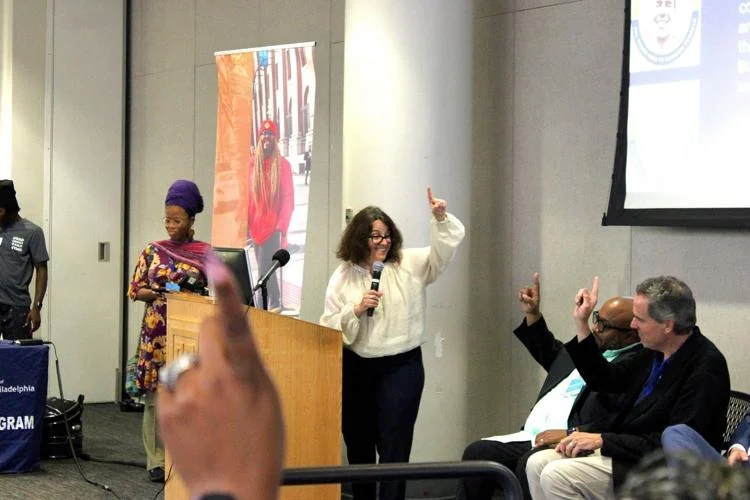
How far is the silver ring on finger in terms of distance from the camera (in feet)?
1.48

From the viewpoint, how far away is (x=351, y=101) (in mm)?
5207

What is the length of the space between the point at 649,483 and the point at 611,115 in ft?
15.4

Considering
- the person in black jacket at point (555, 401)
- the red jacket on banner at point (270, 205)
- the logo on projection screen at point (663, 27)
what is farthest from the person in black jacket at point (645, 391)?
the red jacket on banner at point (270, 205)

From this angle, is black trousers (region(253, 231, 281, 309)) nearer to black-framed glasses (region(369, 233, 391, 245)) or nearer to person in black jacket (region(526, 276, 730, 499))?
black-framed glasses (region(369, 233, 391, 245))

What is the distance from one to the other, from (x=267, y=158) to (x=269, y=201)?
0.86 feet

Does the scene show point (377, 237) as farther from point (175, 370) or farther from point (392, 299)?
point (175, 370)

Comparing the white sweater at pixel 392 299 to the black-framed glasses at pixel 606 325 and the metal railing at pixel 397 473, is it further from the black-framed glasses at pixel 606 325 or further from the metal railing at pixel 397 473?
the metal railing at pixel 397 473

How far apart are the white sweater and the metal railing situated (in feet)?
7.03

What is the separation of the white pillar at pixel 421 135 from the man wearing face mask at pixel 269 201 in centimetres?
43

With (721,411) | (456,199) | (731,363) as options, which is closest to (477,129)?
(456,199)

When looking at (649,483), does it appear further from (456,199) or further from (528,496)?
(456,199)

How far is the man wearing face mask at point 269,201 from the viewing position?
18.0 ft

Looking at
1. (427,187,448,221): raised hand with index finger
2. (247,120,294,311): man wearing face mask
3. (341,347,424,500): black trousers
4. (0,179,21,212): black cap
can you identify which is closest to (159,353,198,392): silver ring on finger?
(341,347,424,500): black trousers

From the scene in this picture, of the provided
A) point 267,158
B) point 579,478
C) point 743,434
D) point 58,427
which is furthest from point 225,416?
point 58,427
